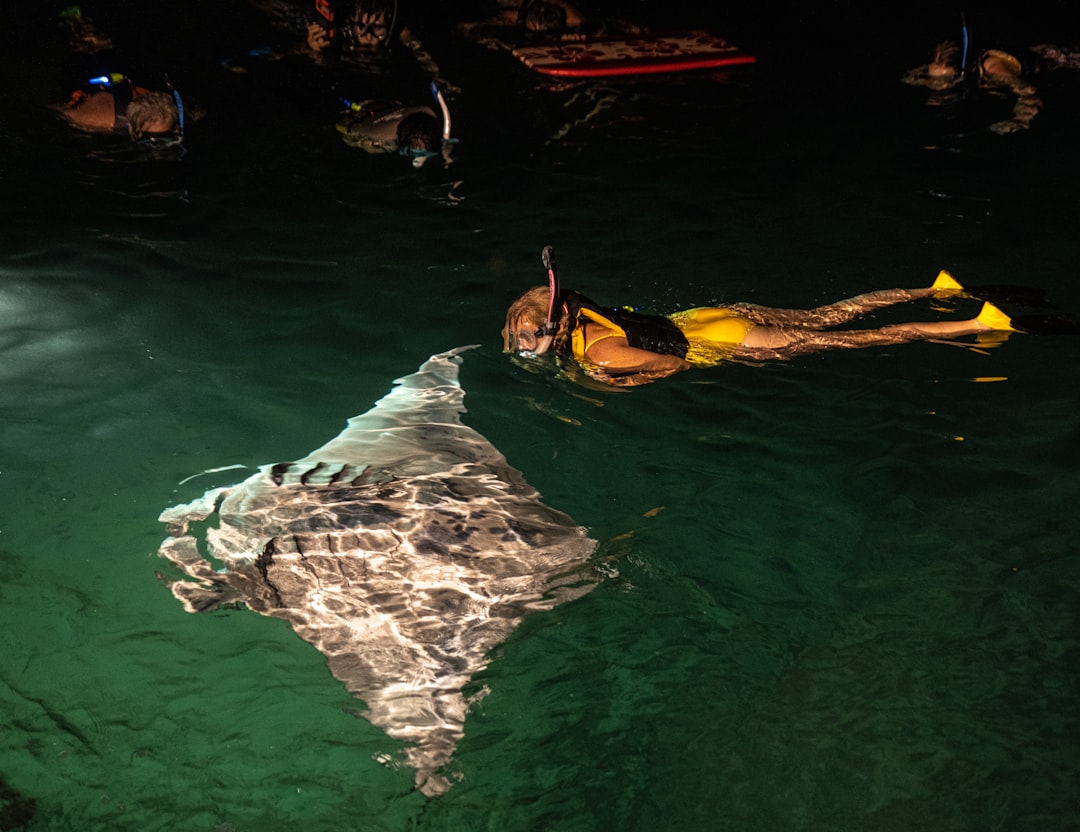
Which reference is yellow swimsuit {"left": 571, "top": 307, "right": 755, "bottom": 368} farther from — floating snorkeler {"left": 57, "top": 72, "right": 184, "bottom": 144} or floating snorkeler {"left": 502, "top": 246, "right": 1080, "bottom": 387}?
floating snorkeler {"left": 57, "top": 72, "right": 184, "bottom": 144}

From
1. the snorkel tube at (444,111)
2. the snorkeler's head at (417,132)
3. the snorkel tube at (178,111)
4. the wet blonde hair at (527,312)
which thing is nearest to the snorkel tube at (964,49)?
the snorkel tube at (444,111)

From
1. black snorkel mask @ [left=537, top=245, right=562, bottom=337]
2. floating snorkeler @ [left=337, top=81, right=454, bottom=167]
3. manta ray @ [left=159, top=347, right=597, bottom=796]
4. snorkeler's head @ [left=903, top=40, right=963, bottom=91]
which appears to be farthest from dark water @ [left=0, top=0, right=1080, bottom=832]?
snorkeler's head @ [left=903, top=40, right=963, bottom=91]

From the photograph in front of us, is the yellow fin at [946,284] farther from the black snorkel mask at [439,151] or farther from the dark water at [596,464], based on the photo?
the black snorkel mask at [439,151]

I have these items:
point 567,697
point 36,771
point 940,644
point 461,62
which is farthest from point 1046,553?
point 461,62

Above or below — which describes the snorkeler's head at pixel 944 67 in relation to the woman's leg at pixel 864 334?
above

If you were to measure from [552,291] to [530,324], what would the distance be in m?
0.31

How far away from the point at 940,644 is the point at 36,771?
3.31 metres

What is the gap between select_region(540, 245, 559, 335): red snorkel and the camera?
4.80 meters

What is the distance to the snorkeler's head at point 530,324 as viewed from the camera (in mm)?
5176

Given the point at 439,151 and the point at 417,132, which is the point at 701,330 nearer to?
the point at 417,132

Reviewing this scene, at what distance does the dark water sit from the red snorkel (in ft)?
1.65

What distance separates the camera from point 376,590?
141 inches

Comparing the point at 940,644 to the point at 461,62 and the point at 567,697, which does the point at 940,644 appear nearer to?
the point at 567,697

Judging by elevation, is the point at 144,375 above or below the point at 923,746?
above
